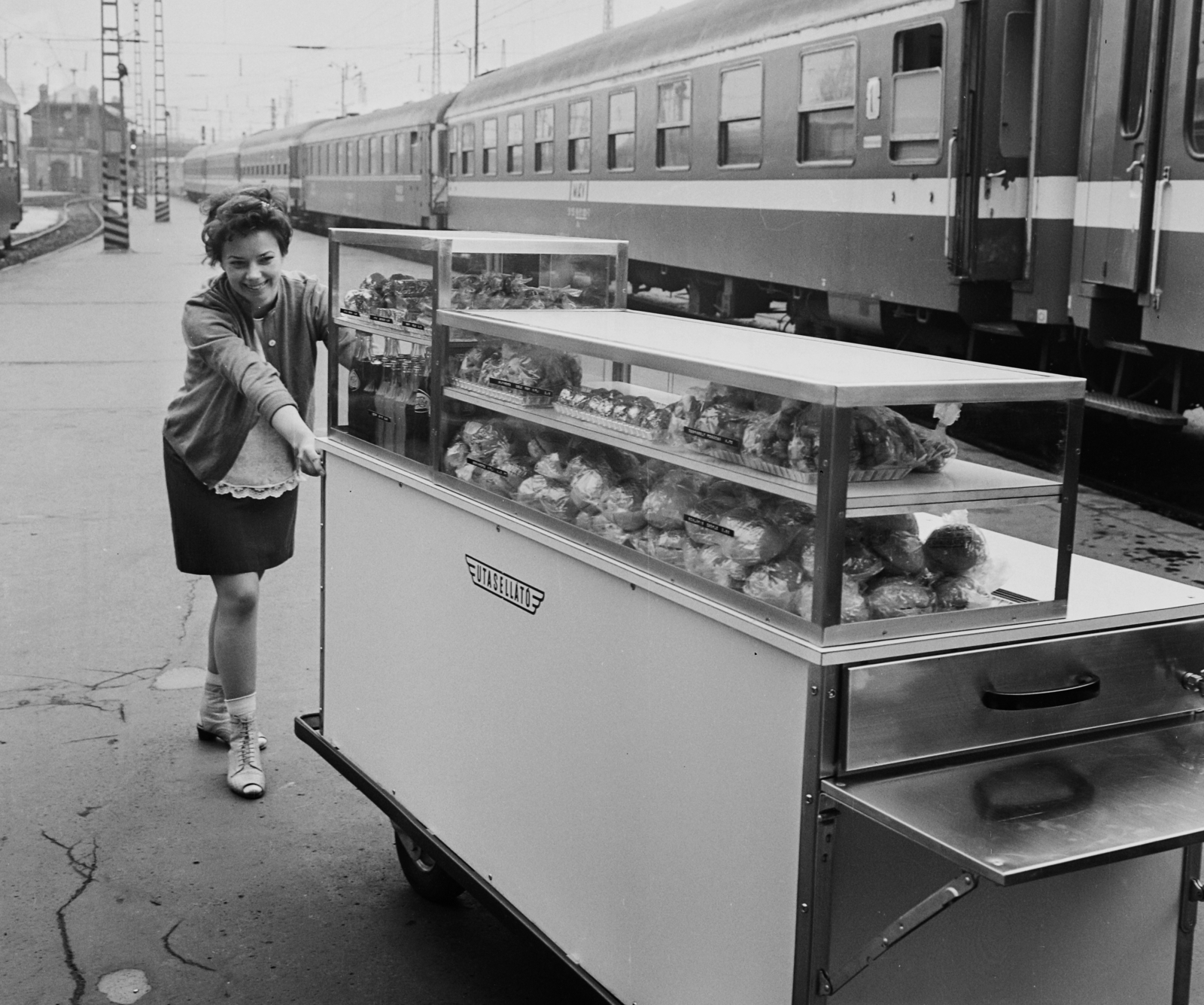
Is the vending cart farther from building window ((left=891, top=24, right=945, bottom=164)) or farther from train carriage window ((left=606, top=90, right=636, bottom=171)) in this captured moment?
train carriage window ((left=606, top=90, right=636, bottom=171))

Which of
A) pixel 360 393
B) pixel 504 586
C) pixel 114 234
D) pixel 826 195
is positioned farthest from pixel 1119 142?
pixel 114 234

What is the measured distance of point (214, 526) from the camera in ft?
14.2

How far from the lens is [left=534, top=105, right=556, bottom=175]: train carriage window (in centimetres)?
1877

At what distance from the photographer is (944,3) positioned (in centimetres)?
981

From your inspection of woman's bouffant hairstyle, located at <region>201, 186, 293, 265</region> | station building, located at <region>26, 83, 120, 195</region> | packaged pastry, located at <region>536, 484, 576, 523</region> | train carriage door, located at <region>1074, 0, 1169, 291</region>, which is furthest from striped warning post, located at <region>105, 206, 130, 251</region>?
station building, located at <region>26, 83, 120, 195</region>

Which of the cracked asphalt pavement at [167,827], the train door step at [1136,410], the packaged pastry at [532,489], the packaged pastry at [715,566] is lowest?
the cracked asphalt pavement at [167,827]

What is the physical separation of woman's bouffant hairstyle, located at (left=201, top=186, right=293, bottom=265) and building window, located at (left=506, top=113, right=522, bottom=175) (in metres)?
16.6

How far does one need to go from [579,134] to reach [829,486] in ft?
52.0

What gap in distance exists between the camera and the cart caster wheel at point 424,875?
12.6 ft

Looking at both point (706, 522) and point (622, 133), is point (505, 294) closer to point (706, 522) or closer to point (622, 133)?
point (706, 522)

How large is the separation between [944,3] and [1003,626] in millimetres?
8155

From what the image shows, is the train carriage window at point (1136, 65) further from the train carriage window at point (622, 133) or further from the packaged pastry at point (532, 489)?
the train carriage window at point (622, 133)

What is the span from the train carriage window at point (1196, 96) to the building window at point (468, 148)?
53.0 feet

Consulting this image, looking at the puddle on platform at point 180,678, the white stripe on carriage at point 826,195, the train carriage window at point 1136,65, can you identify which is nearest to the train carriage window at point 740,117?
the white stripe on carriage at point 826,195
